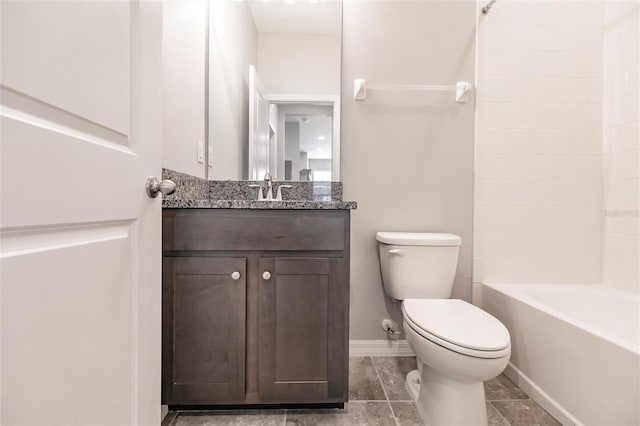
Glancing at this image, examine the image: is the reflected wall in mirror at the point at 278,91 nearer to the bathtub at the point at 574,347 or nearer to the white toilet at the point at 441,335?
the white toilet at the point at 441,335

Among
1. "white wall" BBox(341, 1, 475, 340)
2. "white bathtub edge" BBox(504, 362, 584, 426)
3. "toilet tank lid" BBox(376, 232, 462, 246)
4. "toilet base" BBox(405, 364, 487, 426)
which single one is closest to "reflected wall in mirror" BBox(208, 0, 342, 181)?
"white wall" BBox(341, 1, 475, 340)

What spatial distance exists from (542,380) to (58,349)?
1742mm

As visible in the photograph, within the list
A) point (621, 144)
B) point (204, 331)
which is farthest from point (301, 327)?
point (621, 144)

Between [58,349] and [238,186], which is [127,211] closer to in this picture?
[58,349]

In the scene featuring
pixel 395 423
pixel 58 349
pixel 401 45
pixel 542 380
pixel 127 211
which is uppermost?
pixel 401 45

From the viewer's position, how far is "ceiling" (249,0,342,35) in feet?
5.35

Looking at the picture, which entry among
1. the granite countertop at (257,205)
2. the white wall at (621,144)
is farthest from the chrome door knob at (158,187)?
the white wall at (621,144)

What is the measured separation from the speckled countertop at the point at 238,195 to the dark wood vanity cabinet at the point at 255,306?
25mm

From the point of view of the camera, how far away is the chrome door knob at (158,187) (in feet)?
2.39

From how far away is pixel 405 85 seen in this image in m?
1.72

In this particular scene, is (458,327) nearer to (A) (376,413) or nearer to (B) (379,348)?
(A) (376,413)

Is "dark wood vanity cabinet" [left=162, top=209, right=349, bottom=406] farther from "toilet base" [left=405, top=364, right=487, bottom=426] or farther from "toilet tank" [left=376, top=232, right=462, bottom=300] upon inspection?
"toilet tank" [left=376, top=232, right=462, bottom=300]

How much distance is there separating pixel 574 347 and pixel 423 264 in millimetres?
650

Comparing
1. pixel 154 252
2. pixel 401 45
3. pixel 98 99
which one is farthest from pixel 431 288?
pixel 98 99
